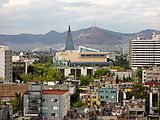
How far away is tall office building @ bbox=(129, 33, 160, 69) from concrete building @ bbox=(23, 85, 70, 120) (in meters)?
64.6

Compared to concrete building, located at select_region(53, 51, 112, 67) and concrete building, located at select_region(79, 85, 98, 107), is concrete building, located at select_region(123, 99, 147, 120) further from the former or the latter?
concrete building, located at select_region(53, 51, 112, 67)

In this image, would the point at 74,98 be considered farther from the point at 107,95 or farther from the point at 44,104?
the point at 44,104

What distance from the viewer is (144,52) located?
96.1 meters

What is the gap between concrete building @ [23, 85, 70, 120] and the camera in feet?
105

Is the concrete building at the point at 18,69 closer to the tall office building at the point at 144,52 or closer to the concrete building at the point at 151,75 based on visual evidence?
the concrete building at the point at 151,75

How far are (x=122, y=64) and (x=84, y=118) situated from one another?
7389cm

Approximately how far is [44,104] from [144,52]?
65.8m

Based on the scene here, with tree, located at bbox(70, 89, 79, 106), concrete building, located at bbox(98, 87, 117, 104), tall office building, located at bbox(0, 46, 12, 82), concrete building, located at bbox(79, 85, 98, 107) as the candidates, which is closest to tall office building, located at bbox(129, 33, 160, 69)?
tall office building, located at bbox(0, 46, 12, 82)

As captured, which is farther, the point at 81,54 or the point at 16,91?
the point at 81,54

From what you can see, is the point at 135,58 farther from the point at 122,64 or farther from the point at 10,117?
the point at 10,117

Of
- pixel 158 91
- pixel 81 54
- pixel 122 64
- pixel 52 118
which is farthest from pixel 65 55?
pixel 52 118

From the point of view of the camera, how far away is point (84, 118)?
97.8 feet

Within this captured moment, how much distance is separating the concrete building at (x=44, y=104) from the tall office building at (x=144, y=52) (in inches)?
2545

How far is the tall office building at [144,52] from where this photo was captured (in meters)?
96.1
